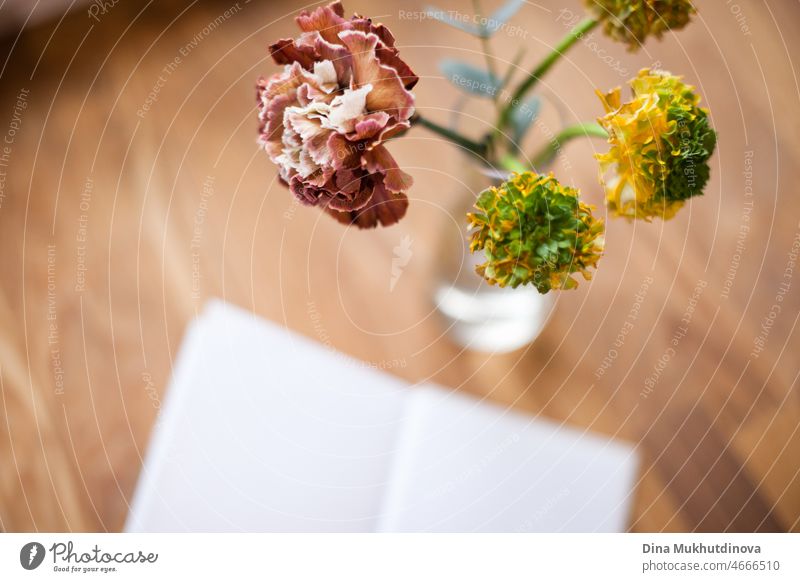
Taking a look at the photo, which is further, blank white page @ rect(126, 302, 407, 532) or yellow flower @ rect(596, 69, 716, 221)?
blank white page @ rect(126, 302, 407, 532)

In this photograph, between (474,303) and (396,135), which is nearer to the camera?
(396,135)

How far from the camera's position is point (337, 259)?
1.34 feet

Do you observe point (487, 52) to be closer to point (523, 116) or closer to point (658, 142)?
point (523, 116)

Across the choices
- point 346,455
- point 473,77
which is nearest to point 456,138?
point 473,77

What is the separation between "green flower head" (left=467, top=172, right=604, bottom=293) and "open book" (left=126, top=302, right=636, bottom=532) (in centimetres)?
17

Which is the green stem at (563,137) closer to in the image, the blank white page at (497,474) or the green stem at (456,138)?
the green stem at (456,138)

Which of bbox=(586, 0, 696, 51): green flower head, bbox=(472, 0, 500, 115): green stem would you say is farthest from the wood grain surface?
bbox=(586, 0, 696, 51): green flower head

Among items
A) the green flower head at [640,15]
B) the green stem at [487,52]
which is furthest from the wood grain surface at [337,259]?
the green flower head at [640,15]

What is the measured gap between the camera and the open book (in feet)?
1.17

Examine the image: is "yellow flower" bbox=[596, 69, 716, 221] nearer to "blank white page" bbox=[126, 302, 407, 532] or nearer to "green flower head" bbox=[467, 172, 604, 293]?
"green flower head" bbox=[467, 172, 604, 293]

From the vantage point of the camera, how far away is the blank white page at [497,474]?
0.36 metres

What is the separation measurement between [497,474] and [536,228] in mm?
196

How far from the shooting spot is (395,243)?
42 cm
